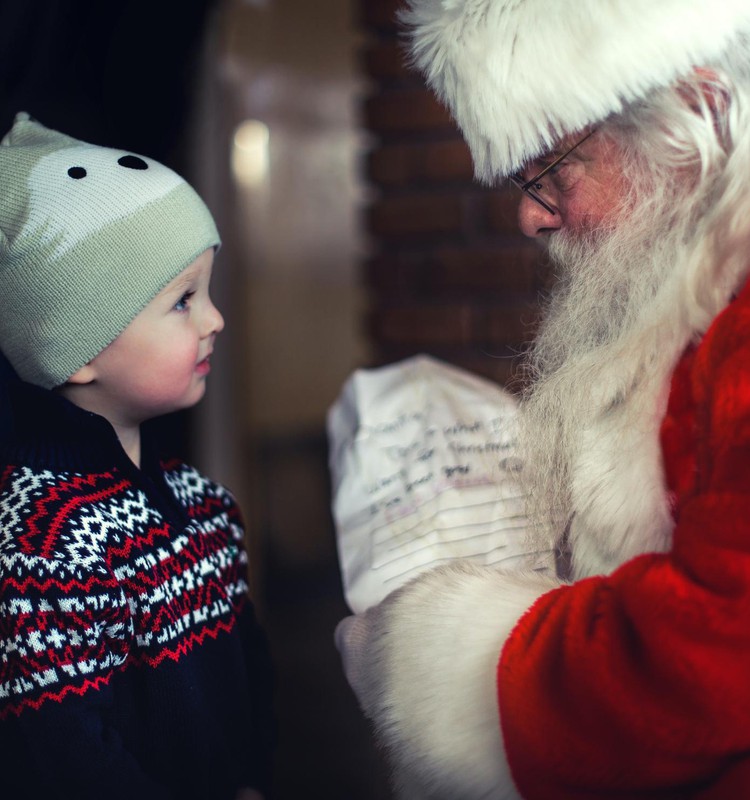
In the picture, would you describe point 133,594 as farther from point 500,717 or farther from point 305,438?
point 305,438

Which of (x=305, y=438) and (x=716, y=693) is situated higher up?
(x=716, y=693)

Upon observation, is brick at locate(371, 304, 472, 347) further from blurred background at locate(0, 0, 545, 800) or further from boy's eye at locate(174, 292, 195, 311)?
boy's eye at locate(174, 292, 195, 311)

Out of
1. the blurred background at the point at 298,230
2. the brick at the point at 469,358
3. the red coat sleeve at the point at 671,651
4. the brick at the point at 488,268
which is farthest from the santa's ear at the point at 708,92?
the brick at the point at 469,358

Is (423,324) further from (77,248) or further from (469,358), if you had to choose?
(77,248)

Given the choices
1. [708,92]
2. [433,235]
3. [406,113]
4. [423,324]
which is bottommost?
[423,324]

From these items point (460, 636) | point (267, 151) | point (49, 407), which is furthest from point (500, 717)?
point (267, 151)

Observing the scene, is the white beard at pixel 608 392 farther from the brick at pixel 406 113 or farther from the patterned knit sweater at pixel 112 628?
the brick at pixel 406 113

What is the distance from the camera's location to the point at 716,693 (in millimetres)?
801

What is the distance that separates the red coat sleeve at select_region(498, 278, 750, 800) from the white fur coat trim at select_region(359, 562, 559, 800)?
0.13 ft

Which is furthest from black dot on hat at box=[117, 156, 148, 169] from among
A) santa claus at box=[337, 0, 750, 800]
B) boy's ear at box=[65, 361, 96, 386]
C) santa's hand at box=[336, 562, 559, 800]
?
santa's hand at box=[336, 562, 559, 800]

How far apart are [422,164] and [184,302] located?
1.32 metres

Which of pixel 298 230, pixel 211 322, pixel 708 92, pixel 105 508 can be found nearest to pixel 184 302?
pixel 211 322

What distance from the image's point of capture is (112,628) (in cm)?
115

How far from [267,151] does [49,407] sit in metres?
2.75
